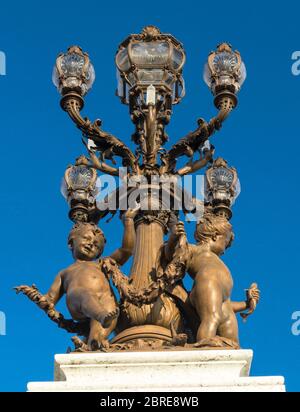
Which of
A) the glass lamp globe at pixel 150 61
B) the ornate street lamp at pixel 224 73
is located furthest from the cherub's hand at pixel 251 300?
the glass lamp globe at pixel 150 61

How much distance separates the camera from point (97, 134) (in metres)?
16.4

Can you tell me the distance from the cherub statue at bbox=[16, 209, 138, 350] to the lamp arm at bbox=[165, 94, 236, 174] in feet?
3.94

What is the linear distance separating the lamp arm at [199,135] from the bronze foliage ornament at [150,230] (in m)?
0.01

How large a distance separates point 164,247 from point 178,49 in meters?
3.23

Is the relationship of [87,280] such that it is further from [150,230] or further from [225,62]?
[225,62]

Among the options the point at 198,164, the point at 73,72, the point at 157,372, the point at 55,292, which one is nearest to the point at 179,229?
the point at 55,292

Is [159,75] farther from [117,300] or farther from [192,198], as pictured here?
[117,300]

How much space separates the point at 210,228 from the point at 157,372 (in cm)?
247

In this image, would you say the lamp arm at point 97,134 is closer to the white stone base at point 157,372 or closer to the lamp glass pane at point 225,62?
the lamp glass pane at point 225,62

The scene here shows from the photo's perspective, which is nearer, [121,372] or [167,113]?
[121,372]

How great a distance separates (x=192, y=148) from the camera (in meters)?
16.2

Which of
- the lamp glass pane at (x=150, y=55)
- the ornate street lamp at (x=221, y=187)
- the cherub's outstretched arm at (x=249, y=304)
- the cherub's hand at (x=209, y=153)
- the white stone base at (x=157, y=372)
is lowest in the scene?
the white stone base at (x=157, y=372)

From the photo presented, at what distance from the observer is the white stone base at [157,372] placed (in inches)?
513
